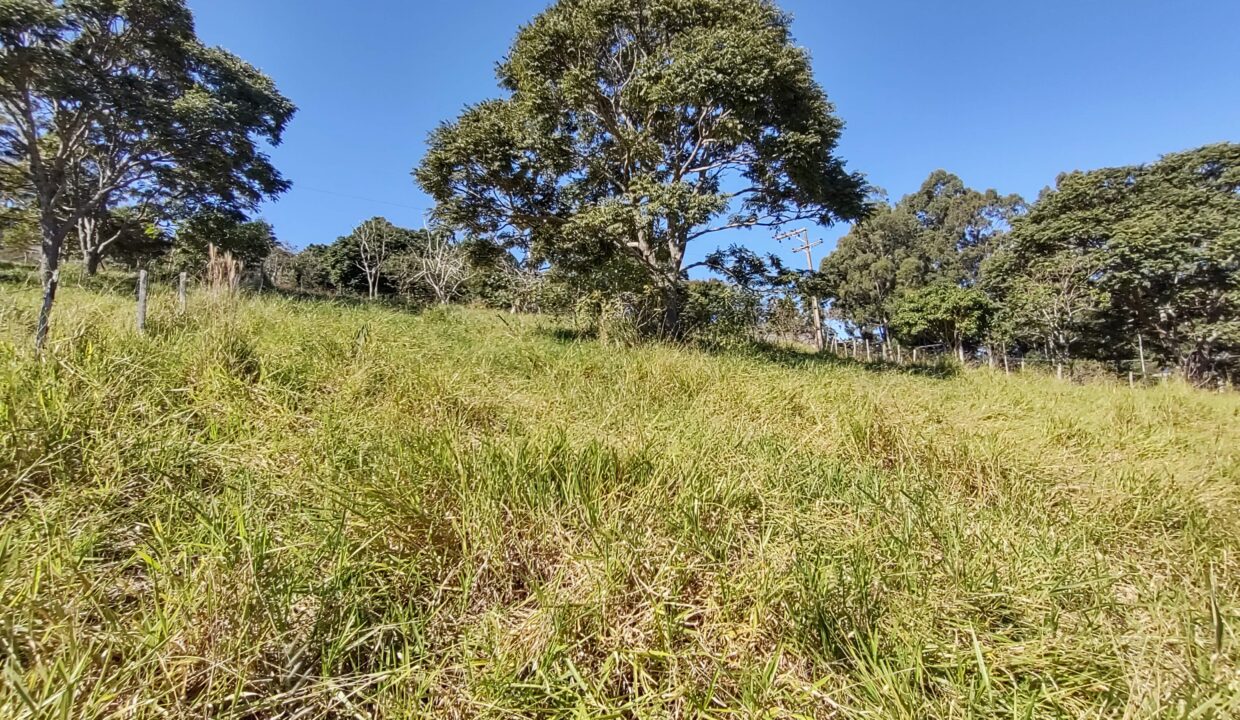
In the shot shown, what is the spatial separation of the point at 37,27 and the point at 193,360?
11.6 m

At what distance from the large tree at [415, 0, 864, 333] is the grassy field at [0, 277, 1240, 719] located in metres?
4.52

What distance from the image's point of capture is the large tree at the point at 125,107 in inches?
321

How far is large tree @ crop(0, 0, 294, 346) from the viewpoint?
816 centimetres

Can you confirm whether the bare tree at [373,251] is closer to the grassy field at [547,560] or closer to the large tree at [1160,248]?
the grassy field at [547,560]

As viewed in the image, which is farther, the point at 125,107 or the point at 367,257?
the point at 367,257

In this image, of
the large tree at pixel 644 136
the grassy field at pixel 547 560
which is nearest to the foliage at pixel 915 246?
the large tree at pixel 644 136

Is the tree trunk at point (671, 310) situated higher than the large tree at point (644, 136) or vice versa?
the large tree at point (644, 136)

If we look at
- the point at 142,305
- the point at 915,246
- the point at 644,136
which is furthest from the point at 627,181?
the point at 915,246

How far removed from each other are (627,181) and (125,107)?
34.7 ft

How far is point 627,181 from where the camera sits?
7410 mm

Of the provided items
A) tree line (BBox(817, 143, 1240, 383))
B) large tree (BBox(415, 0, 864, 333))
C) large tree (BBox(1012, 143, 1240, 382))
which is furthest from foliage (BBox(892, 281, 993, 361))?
large tree (BBox(415, 0, 864, 333))

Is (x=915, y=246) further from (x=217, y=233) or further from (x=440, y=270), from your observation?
(x=217, y=233)

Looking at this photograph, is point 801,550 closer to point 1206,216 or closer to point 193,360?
point 193,360

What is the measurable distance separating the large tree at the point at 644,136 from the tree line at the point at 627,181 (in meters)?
0.04
